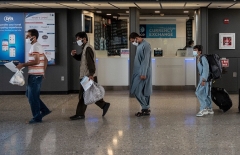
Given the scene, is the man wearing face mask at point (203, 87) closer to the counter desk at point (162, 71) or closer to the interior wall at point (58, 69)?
the interior wall at point (58, 69)

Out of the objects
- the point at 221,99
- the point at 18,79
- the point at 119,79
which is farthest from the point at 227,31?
the point at 18,79

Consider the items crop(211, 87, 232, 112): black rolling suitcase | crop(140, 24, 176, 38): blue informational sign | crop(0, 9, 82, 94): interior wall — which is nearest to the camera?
crop(211, 87, 232, 112): black rolling suitcase

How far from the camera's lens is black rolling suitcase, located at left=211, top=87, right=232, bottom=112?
10617 millimetres

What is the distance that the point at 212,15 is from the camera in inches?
576

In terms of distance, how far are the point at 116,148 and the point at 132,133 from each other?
118cm

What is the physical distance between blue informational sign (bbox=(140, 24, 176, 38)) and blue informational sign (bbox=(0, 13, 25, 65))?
546 centimetres

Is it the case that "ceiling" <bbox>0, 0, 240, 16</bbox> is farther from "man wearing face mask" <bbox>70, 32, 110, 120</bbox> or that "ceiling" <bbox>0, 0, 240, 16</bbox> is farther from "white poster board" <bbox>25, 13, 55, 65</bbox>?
"man wearing face mask" <bbox>70, 32, 110, 120</bbox>

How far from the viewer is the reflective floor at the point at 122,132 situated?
692 centimetres

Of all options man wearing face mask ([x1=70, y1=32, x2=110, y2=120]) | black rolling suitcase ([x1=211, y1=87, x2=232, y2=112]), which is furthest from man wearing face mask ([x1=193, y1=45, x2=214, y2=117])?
man wearing face mask ([x1=70, y1=32, x2=110, y2=120])

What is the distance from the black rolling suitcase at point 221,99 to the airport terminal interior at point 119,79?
14 centimetres

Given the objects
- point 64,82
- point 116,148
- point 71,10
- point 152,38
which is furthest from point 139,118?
point 152,38

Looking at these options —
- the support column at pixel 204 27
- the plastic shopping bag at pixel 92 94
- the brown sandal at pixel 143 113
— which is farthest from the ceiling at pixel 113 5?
the plastic shopping bag at pixel 92 94

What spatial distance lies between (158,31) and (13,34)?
5.98 meters

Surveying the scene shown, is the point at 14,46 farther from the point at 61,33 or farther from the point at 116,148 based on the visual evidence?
the point at 116,148
